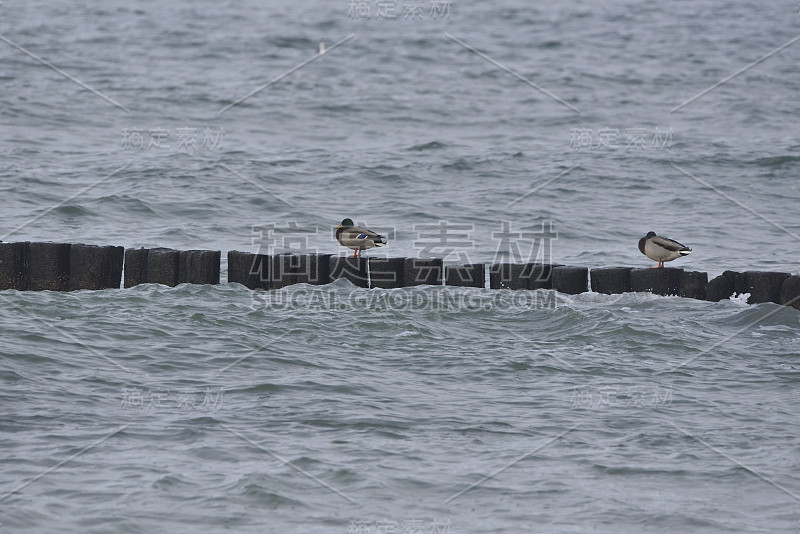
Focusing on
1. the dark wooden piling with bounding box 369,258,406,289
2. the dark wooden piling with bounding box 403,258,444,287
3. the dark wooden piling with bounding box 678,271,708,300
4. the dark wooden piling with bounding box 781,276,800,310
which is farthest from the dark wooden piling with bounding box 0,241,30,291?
the dark wooden piling with bounding box 781,276,800,310

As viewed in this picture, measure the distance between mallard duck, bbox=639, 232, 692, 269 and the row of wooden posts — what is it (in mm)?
397

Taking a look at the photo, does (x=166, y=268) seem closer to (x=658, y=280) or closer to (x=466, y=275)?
(x=466, y=275)

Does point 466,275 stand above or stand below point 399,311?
above

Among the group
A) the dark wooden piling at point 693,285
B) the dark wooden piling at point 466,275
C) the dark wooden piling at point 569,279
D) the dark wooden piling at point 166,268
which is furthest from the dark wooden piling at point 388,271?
the dark wooden piling at point 693,285

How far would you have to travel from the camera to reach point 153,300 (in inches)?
356

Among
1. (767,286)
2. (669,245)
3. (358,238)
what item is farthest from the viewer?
(358,238)

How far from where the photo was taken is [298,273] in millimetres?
9391

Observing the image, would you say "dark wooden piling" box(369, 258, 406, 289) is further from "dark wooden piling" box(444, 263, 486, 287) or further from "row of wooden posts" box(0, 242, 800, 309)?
"dark wooden piling" box(444, 263, 486, 287)

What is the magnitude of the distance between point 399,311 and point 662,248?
9.43ft

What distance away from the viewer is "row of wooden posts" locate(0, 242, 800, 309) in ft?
30.4

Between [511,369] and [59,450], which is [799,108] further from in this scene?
[59,450]

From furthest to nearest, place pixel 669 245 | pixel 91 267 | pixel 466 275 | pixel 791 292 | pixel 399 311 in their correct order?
pixel 669 245 < pixel 466 275 < pixel 91 267 < pixel 399 311 < pixel 791 292

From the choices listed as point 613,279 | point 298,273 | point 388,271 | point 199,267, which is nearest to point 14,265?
point 199,267

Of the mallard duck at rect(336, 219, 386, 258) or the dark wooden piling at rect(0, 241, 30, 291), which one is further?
the mallard duck at rect(336, 219, 386, 258)
